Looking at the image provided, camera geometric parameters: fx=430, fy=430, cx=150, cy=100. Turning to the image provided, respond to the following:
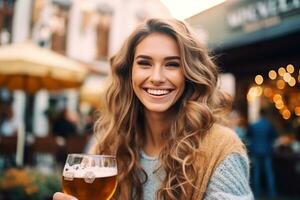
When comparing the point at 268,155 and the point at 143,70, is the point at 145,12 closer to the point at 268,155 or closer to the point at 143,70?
the point at 268,155

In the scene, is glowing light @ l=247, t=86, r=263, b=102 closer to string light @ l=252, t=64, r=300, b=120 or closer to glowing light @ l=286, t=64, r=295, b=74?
string light @ l=252, t=64, r=300, b=120

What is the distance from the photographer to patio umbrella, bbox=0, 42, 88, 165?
22.6ft

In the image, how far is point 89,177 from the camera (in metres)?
1.46

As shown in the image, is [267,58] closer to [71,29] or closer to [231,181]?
[231,181]

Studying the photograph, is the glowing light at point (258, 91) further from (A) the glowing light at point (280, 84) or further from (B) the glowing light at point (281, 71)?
(B) the glowing light at point (281, 71)

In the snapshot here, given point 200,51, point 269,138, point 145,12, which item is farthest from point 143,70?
→ point 145,12

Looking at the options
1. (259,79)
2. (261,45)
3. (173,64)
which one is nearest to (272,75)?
(261,45)

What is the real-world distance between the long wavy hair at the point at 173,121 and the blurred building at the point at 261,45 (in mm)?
2014

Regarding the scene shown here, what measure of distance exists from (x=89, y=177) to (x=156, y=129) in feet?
2.09

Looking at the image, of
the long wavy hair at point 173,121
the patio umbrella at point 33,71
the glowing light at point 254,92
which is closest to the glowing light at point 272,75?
the glowing light at point 254,92

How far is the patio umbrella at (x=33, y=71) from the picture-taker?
22.6 ft

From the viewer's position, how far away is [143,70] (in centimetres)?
188

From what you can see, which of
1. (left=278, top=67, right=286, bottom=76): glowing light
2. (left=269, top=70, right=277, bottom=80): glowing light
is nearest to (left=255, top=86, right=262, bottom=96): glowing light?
(left=269, top=70, right=277, bottom=80): glowing light

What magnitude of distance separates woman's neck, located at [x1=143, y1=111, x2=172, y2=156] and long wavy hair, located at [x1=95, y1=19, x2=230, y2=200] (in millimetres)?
38
